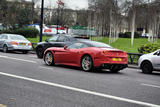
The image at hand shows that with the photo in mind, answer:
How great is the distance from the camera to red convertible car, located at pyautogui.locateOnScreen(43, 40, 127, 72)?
11.1 m

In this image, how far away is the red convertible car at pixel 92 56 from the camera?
1114cm

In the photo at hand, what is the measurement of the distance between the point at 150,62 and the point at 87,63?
334 cm

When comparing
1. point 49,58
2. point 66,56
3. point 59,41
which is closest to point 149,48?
point 59,41

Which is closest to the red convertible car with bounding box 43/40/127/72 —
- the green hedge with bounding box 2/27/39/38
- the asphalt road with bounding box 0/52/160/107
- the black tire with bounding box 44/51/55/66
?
the black tire with bounding box 44/51/55/66

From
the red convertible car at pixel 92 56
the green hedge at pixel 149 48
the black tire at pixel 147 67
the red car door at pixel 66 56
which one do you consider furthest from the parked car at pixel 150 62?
the green hedge at pixel 149 48

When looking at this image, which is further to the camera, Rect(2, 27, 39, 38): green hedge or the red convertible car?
Rect(2, 27, 39, 38): green hedge

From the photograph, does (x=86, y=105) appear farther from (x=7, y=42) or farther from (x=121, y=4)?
(x=121, y=4)

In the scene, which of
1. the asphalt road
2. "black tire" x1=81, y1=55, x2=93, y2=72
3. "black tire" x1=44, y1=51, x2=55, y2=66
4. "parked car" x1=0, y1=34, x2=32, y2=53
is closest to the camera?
the asphalt road

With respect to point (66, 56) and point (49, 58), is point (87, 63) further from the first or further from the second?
point (49, 58)

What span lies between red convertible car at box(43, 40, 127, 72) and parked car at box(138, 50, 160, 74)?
5.96 feet

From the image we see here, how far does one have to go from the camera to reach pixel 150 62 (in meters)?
13.1

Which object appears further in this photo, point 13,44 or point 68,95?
point 13,44

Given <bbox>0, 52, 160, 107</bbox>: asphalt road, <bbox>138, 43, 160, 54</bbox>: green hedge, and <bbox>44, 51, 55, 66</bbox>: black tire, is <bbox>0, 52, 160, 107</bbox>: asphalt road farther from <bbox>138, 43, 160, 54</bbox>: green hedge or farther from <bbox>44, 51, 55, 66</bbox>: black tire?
<bbox>138, 43, 160, 54</bbox>: green hedge

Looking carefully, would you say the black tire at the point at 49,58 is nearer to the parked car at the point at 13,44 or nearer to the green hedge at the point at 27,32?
the parked car at the point at 13,44
